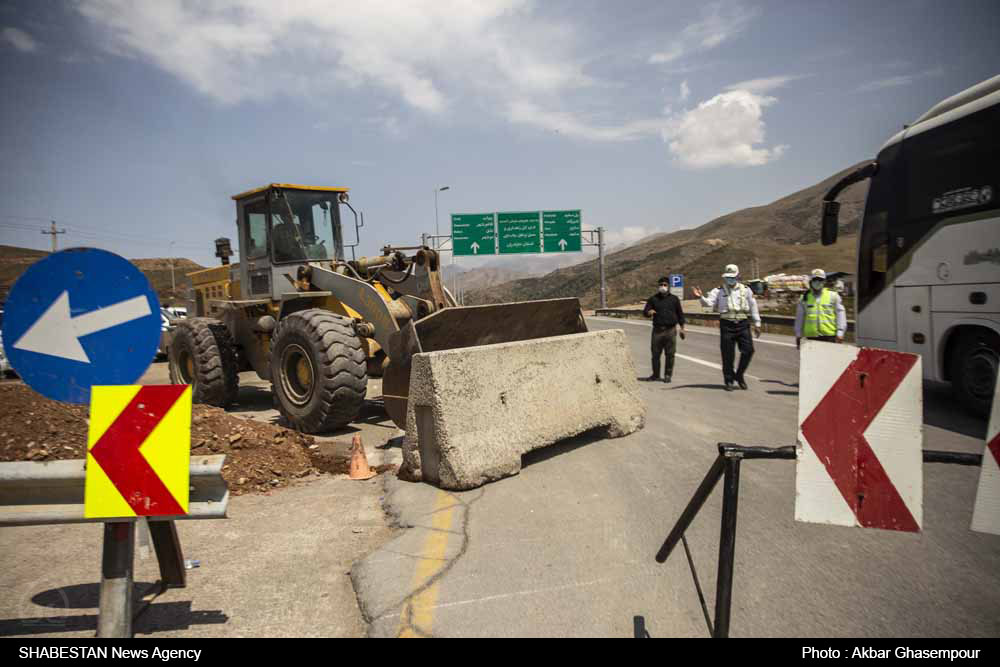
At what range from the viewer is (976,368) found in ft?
23.3

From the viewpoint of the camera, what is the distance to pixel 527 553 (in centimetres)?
357

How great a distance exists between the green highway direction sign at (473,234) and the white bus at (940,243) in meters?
25.5

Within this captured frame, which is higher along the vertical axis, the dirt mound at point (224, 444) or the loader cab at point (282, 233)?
→ the loader cab at point (282, 233)

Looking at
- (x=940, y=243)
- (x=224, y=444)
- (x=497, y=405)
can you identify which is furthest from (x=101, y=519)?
(x=940, y=243)

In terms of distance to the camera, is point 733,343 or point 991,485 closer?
point 991,485

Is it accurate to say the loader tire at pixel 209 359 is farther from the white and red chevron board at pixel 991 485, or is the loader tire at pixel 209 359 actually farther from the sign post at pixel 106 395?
the white and red chevron board at pixel 991 485

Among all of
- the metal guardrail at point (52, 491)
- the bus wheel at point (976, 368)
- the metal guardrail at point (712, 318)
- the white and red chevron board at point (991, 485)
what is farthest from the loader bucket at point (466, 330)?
the metal guardrail at point (712, 318)

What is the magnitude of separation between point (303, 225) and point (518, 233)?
84.0 ft

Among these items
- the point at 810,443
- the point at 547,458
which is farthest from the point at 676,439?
the point at 810,443

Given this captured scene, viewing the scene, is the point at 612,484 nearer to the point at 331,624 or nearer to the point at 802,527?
the point at 802,527

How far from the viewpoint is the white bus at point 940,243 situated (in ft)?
22.6

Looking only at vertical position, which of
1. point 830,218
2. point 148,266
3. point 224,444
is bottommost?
point 224,444

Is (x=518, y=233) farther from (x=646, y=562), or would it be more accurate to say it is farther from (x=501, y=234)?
(x=646, y=562)

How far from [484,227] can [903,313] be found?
27.0m
